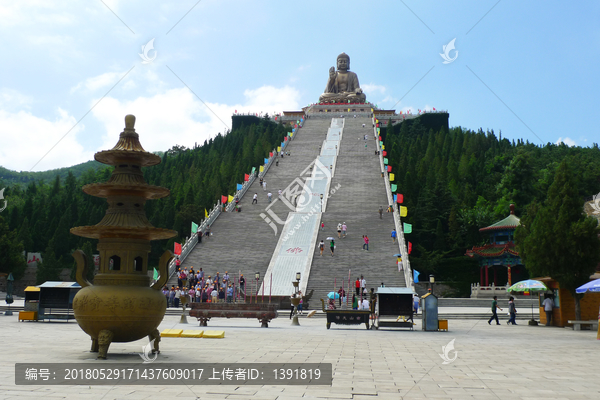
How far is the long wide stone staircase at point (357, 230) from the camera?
88.1 feet

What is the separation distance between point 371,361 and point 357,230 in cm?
2379

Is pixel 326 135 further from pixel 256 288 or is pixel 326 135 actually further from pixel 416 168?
pixel 256 288

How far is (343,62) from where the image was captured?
76188 millimetres

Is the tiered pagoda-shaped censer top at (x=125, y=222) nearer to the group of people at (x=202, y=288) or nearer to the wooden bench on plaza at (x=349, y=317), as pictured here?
the wooden bench on plaza at (x=349, y=317)

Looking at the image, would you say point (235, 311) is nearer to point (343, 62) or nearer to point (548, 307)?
point (548, 307)

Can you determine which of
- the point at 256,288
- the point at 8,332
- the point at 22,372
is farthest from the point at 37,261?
the point at 22,372

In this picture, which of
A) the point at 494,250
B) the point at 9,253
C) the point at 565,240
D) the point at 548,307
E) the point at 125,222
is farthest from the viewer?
the point at 494,250

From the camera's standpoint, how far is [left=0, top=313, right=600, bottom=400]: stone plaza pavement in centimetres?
628

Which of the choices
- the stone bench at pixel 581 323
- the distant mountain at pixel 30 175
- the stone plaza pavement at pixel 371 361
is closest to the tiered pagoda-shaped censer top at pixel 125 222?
the stone plaza pavement at pixel 371 361

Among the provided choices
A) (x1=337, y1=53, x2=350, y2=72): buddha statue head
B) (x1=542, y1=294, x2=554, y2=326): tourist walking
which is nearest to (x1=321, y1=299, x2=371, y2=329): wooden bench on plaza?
(x1=542, y1=294, x2=554, y2=326): tourist walking

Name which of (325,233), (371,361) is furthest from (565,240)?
(325,233)

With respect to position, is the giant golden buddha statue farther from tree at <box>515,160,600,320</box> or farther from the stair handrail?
tree at <box>515,160,600,320</box>

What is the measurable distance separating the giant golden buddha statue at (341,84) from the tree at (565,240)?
187 ft

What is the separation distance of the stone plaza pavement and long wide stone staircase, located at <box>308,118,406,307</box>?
1142cm
